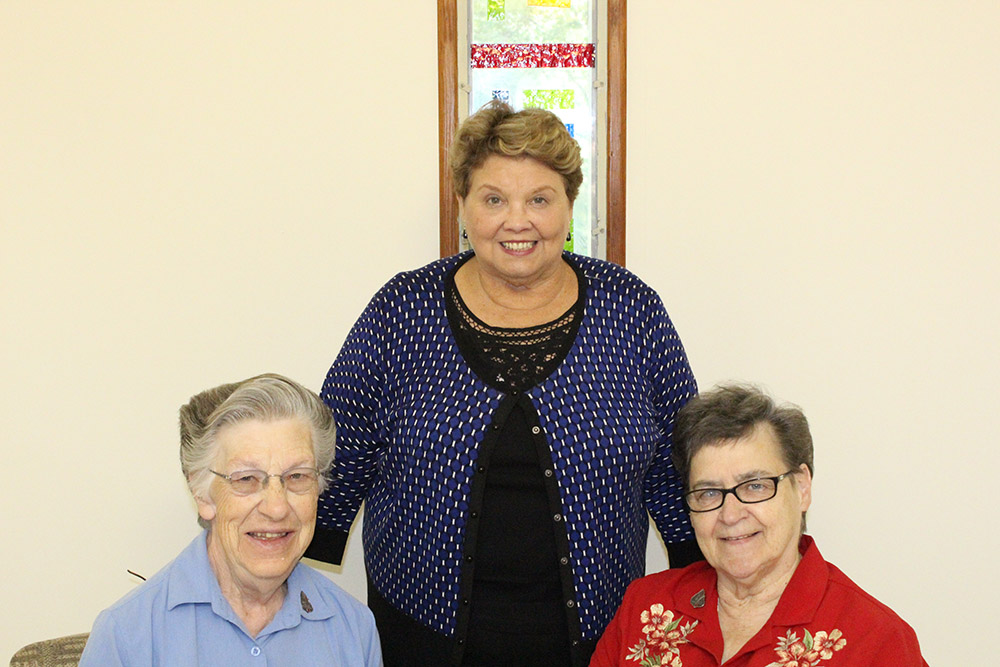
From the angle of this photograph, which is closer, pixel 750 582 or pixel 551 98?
pixel 750 582

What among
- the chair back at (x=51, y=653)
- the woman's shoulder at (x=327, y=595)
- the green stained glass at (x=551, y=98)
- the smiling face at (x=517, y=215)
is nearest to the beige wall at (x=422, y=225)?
the green stained glass at (x=551, y=98)

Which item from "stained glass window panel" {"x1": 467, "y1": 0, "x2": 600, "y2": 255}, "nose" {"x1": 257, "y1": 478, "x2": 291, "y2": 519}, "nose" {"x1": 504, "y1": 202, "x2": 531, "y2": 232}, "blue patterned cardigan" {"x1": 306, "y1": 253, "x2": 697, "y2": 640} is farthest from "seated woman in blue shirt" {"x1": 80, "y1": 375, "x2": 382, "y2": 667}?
"stained glass window panel" {"x1": 467, "y1": 0, "x2": 600, "y2": 255}

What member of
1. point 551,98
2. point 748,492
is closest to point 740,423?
point 748,492

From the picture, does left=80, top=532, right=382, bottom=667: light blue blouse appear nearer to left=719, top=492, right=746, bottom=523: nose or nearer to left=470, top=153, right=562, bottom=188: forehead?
left=719, top=492, right=746, bottom=523: nose

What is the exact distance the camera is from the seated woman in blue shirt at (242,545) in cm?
169

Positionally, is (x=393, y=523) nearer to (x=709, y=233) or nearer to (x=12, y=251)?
(x=709, y=233)

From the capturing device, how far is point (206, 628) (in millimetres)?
1720

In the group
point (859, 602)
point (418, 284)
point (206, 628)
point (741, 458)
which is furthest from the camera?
point (418, 284)

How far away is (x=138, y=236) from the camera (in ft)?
8.87

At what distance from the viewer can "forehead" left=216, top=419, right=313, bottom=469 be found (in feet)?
5.73

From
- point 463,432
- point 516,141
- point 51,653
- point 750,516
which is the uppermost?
point 516,141

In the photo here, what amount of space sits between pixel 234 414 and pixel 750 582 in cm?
104

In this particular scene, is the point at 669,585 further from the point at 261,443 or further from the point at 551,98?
the point at 551,98

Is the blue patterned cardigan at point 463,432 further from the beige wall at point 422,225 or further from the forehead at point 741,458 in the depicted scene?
the beige wall at point 422,225
